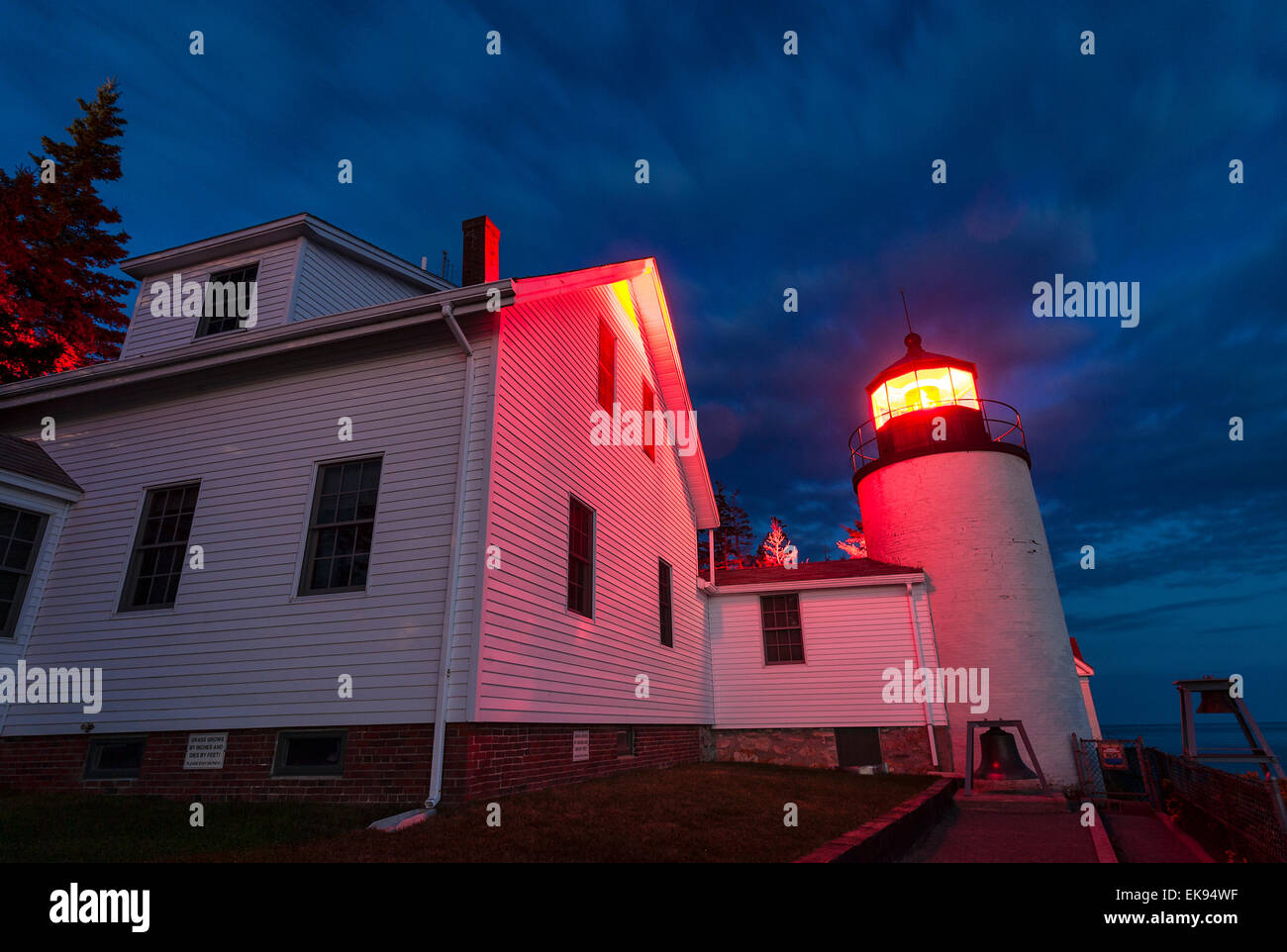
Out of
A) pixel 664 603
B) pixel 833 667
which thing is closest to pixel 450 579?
pixel 664 603

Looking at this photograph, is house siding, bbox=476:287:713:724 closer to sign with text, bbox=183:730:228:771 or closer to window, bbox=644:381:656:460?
window, bbox=644:381:656:460

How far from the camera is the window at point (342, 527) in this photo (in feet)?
27.7

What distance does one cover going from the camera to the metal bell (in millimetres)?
12711

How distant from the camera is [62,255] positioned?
22312mm

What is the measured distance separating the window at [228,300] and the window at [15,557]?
410 cm

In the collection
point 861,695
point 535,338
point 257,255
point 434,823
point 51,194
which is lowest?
point 434,823

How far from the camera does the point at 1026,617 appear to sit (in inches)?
634

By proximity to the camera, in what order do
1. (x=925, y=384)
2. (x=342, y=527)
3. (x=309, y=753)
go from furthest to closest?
(x=925, y=384), (x=342, y=527), (x=309, y=753)

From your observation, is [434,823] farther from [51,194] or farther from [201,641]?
[51,194]

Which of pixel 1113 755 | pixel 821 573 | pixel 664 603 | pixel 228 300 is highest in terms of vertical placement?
pixel 228 300

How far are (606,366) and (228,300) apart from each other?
7.16 metres

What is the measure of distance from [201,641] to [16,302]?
19911 mm

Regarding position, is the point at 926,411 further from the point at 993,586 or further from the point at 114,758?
the point at 114,758
